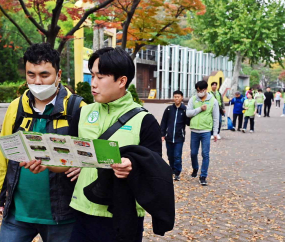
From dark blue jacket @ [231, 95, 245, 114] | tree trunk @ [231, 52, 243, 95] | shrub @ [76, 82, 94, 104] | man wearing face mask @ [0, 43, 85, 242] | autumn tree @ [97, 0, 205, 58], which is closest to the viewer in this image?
man wearing face mask @ [0, 43, 85, 242]

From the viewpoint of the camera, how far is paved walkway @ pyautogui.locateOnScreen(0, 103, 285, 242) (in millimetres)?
4927

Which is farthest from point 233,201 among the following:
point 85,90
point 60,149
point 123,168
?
point 85,90

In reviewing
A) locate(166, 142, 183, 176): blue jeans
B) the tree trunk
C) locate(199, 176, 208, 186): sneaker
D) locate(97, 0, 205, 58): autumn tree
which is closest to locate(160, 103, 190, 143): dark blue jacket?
locate(166, 142, 183, 176): blue jeans

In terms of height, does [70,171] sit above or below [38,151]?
below

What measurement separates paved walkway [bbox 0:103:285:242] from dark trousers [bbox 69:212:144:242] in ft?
7.98

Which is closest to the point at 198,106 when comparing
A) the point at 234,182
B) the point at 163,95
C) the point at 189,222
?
the point at 234,182

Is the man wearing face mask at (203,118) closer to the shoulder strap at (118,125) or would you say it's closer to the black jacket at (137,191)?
the shoulder strap at (118,125)

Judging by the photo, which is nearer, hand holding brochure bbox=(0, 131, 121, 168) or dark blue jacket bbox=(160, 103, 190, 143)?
hand holding brochure bbox=(0, 131, 121, 168)

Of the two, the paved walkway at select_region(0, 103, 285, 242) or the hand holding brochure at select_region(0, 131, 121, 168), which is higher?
the hand holding brochure at select_region(0, 131, 121, 168)

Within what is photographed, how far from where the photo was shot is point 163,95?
149 ft

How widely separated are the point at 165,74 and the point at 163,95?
10.8 ft

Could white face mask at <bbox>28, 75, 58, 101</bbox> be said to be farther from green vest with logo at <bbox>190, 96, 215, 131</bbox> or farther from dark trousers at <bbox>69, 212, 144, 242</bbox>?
green vest with logo at <bbox>190, 96, 215, 131</bbox>

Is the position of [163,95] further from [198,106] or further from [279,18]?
[198,106]

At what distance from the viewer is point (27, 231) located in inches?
101
